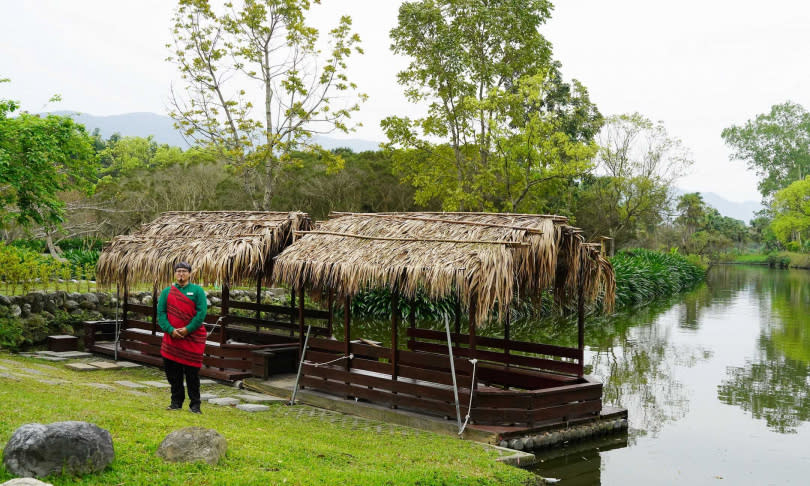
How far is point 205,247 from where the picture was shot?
1188 cm

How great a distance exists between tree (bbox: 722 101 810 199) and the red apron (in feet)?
243

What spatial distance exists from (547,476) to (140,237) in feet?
29.1

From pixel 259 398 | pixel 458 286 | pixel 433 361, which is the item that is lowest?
pixel 259 398

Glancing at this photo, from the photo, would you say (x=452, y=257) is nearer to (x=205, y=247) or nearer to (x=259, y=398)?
(x=259, y=398)

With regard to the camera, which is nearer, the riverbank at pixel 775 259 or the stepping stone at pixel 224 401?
the stepping stone at pixel 224 401

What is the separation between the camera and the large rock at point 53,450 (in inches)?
194

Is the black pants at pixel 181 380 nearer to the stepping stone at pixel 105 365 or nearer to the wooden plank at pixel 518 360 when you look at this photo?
the wooden plank at pixel 518 360

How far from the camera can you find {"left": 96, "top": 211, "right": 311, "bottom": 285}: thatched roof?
1141 centimetres

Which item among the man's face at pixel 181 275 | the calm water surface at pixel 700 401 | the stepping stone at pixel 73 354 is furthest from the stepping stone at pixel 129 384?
the calm water surface at pixel 700 401

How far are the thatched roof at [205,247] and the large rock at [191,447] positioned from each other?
569cm

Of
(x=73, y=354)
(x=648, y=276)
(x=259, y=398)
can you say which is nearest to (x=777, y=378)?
(x=259, y=398)

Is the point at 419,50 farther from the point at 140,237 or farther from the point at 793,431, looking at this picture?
the point at 793,431

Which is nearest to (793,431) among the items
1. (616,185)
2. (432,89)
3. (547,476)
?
(547,476)

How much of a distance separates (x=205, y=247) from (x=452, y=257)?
4.94 metres
